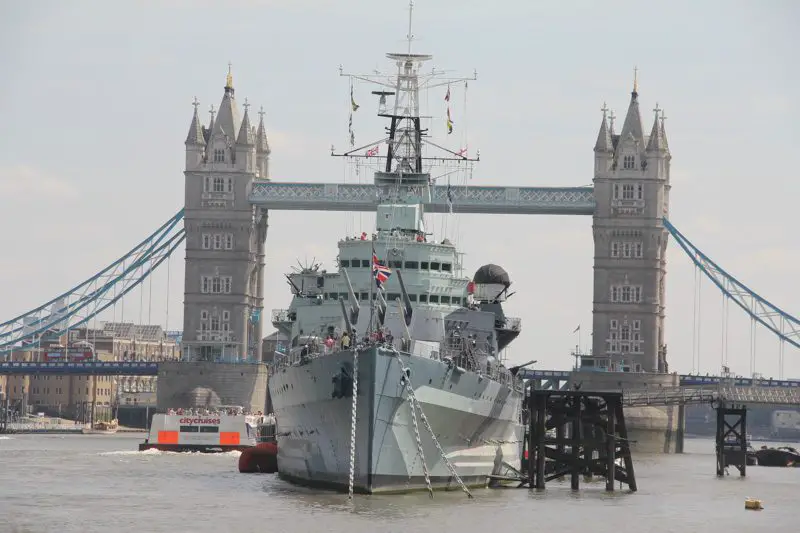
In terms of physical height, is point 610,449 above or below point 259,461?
above

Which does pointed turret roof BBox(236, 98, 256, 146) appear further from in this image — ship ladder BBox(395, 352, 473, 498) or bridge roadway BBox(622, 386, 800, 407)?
ship ladder BBox(395, 352, 473, 498)

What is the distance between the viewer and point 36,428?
15575 cm

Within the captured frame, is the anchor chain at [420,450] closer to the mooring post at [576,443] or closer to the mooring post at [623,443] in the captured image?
the mooring post at [576,443]

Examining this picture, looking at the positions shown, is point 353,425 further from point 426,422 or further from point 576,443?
point 576,443

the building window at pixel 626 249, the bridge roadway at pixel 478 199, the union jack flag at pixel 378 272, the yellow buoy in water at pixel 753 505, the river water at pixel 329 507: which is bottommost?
the river water at pixel 329 507

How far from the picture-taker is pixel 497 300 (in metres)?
67.6

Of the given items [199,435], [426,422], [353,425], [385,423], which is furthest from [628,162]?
[353,425]

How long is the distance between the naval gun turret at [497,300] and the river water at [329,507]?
19.3 ft

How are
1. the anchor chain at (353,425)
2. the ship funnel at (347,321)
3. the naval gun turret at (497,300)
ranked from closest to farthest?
the anchor chain at (353,425) → the ship funnel at (347,321) → the naval gun turret at (497,300)

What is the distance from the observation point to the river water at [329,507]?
46.3 metres

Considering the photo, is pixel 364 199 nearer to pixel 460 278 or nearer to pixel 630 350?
pixel 630 350

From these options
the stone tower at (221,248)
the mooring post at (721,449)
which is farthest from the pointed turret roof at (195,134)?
the mooring post at (721,449)

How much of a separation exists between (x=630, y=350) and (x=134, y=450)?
53216mm

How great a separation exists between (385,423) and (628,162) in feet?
309
